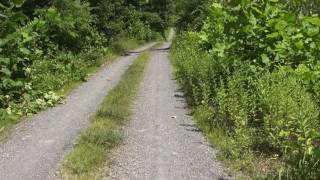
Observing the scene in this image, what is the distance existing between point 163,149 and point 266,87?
208 centimetres

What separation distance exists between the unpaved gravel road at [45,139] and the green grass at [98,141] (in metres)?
0.27

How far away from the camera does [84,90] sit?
49.2 ft

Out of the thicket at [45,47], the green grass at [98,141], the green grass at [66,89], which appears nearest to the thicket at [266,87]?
the green grass at [98,141]

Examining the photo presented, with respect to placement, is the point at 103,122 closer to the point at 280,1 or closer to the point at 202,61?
the point at 202,61

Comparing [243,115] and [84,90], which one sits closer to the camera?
[243,115]

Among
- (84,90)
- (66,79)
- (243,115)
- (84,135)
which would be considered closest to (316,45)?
(243,115)

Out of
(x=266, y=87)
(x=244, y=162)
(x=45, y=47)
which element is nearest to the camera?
(x=244, y=162)

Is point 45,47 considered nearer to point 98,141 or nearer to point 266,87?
point 98,141

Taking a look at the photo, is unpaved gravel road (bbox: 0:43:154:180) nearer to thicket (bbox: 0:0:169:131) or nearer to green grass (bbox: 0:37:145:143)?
green grass (bbox: 0:37:145:143)

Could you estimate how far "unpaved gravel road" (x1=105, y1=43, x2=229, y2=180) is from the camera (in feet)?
22.3

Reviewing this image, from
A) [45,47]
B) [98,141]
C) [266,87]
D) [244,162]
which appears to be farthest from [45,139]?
[45,47]

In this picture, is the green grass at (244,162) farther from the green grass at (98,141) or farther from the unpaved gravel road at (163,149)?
the green grass at (98,141)

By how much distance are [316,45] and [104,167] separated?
154 inches

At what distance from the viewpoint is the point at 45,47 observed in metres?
17.3
